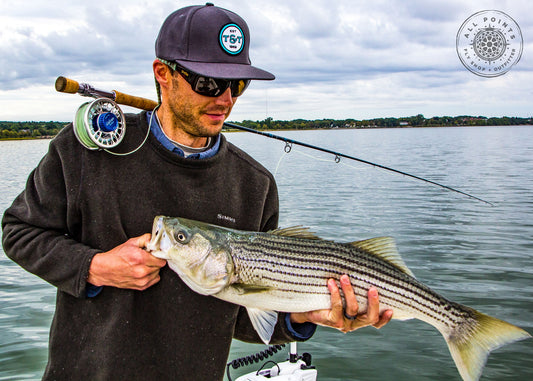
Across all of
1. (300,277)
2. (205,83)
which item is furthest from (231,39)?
(300,277)

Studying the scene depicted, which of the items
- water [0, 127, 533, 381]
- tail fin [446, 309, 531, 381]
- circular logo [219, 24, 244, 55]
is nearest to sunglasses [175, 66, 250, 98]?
circular logo [219, 24, 244, 55]

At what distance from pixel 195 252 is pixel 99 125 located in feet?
→ 3.03

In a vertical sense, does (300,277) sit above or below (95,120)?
below

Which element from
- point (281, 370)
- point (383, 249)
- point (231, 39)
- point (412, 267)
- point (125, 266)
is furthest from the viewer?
point (412, 267)

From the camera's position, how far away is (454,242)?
1308cm

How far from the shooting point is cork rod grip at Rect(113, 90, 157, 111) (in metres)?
3.73

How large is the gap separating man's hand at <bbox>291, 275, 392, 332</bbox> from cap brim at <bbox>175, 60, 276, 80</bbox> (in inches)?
53.6

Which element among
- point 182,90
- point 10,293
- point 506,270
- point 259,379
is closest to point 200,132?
point 182,90

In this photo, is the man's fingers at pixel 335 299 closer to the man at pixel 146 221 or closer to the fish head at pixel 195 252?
the man at pixel 146 221

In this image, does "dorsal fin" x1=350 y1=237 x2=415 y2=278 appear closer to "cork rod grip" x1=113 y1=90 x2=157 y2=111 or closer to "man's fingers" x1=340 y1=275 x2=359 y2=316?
"man's fingers" x1=340 y1=275 x2=359 y2=316

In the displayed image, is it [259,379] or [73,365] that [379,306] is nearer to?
[73,365]

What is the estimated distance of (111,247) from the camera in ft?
9.37

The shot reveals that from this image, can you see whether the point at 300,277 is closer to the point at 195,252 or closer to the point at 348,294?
the point at 348,294

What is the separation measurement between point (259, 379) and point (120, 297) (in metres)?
2.76
